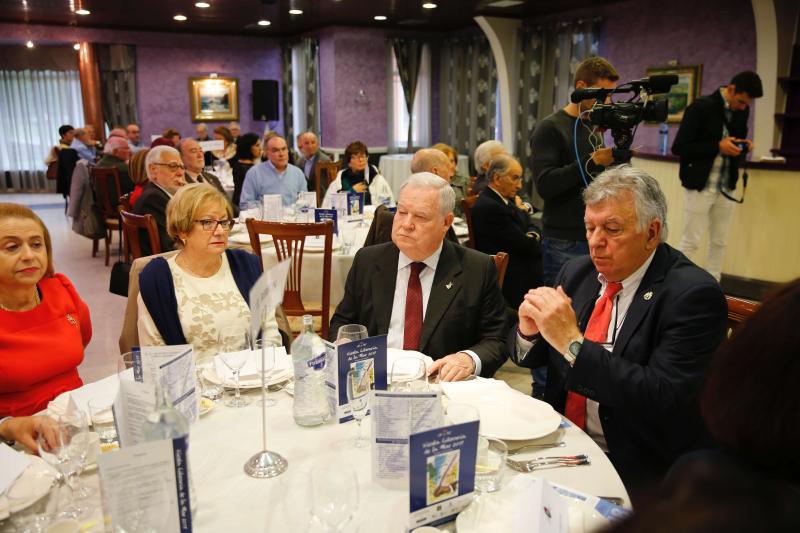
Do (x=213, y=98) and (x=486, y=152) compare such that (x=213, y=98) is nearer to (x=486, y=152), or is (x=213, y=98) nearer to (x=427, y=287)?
(x=486, y=152)

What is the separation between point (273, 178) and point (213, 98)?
27.0 feet

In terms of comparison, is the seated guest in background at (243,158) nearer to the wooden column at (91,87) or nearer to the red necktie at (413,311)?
the red necktie at (413,311)

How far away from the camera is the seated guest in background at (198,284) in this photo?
2.20 meters

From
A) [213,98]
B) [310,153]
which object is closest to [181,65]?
[213,98]

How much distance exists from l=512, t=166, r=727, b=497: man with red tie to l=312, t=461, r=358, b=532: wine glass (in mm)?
853

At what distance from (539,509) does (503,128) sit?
31.0ft

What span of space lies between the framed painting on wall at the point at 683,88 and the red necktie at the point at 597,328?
6553mm

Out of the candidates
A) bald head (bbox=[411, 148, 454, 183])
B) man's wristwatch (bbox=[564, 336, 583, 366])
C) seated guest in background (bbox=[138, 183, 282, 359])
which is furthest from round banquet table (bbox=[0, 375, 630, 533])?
bald head (bbox=[411, 148, 454, 183])

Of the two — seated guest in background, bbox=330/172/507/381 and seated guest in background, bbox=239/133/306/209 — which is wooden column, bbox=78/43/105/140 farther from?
seated guest in background, bbox=330/172/507/381

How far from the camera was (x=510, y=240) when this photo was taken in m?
3.86

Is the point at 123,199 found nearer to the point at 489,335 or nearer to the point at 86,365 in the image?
the point at 86,365

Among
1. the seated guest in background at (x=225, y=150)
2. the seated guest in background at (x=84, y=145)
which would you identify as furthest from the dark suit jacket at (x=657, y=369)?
the seated guest in background at (x=84, y=145)

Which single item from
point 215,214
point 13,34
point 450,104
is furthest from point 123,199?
point 13,34

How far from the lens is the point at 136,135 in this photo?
11273mm
